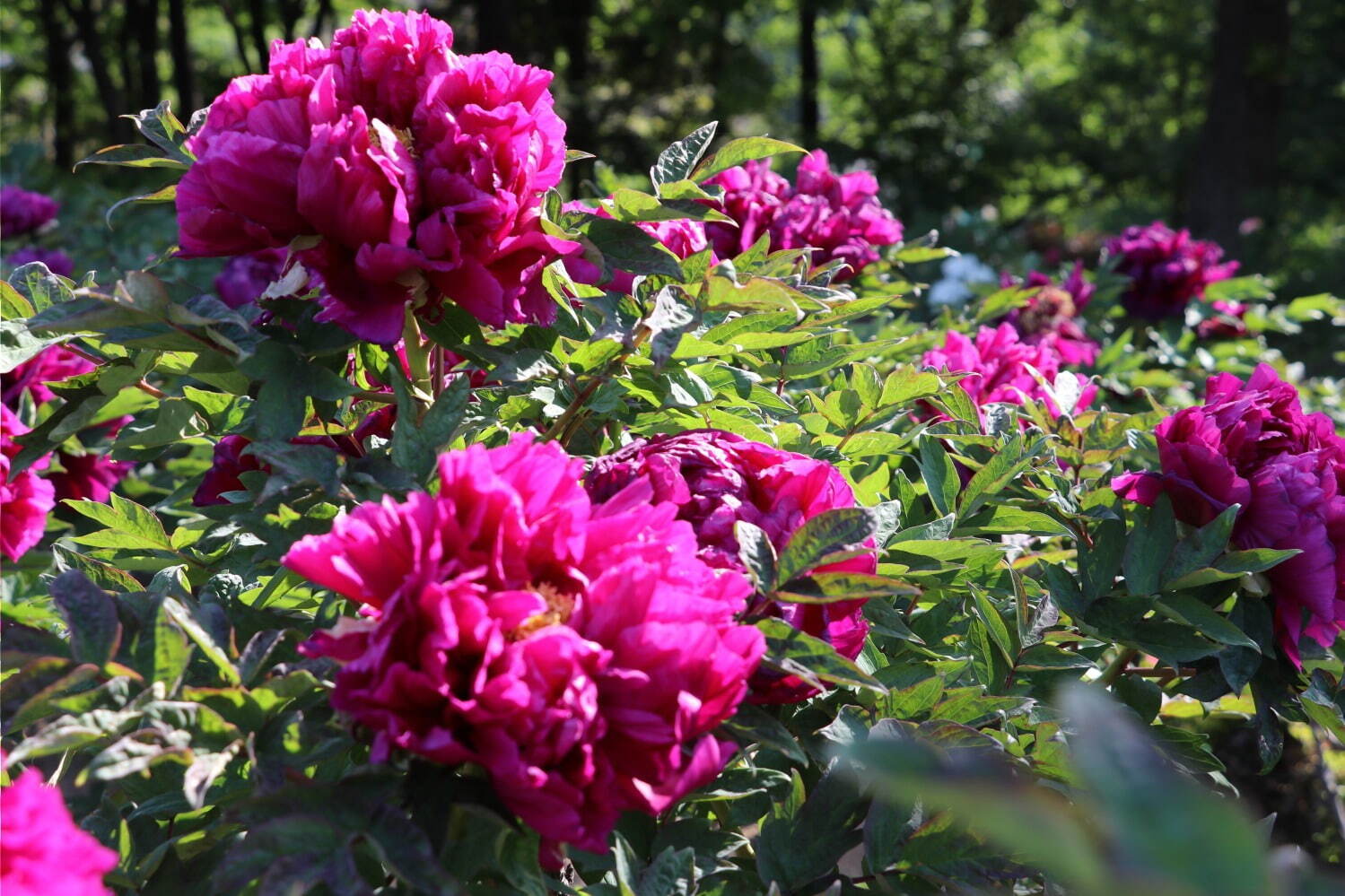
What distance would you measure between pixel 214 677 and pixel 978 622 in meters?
0.82

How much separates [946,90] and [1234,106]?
3991mm

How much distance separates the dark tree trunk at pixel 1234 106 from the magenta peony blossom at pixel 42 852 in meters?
9.45

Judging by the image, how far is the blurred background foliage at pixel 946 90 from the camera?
Answer: 9.18 meters

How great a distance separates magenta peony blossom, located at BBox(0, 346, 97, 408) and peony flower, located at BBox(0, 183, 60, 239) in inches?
84.2

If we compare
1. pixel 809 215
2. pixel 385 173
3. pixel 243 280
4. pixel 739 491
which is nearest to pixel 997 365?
pixel 809 215

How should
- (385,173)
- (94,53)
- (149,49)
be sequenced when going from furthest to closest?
1. (149,49)
2. (94,53)
3. (385,173)

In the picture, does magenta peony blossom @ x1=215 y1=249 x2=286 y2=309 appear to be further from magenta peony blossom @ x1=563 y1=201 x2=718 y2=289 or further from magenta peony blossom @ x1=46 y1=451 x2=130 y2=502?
magenta peony blossom @ x1=563 y1=201 x2=718 y2=289

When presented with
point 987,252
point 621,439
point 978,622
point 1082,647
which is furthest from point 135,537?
point 987,252

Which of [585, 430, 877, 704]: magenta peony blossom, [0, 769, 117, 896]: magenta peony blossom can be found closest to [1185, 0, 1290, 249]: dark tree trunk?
[585, 430, 877, 704]: magenta peony blossom

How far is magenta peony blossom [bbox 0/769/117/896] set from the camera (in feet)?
2.25

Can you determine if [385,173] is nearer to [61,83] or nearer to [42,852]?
[42,852]

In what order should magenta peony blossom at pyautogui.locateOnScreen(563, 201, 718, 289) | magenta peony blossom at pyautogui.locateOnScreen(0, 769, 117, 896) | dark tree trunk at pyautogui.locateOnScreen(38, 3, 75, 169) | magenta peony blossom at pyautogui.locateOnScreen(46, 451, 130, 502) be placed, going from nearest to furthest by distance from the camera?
1. magenta peony blossom at pyautogui.locateOnScreen(0, 769, 117, 896)
2. magenta peony blossom at pyautogui.locateOnScreen(563, 201, 718, 289)
3. magenta peony blossom at pyautogui.locateOnScreen(46, 451, 130, 502)
4. dark tree trunk at pyautogui.locateOnScreen(38, 3, 75, 169)

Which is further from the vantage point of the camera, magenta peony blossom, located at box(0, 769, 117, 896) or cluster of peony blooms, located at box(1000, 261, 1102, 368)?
cluster of peony blooms, located at box(1000, 261, 1102, 368)

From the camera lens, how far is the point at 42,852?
700 mm
